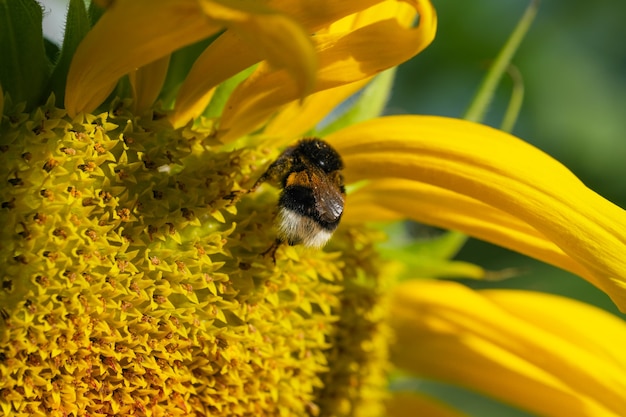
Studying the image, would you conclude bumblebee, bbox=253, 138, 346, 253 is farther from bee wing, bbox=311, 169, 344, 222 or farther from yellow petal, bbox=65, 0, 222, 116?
yellow petal, bbox=65, 0, 222, 116

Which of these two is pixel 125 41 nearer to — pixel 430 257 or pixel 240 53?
pixel 240 53

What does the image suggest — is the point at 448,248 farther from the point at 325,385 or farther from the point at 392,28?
the point at 392,28

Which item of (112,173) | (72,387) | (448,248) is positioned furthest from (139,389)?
(448,248)

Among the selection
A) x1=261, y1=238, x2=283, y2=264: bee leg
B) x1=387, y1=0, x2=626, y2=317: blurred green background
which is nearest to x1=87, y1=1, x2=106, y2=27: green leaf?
x1=261, y1=238, x2=283, y2=264: bee leg

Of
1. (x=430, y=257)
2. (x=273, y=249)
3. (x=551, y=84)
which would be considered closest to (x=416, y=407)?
(x=430, y=257)

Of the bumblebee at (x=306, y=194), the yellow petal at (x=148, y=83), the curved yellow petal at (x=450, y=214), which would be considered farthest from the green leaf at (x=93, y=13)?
the curved yellow petal at (x=450, y=214)

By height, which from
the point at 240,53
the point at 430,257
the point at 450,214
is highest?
the point at 240,53

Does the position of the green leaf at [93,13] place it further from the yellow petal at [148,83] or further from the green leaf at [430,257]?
the green leaf at [430,257]

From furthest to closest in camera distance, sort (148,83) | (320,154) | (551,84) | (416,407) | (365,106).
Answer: (551,84)
(416,407)
(365,106)
(320,154)
(148,83)
